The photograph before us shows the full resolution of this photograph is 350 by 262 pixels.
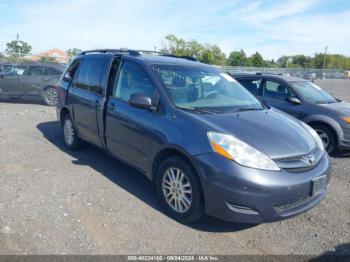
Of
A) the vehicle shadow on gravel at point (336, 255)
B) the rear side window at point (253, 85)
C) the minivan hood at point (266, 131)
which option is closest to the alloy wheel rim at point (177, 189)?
the minivan hood at point (266, 131)

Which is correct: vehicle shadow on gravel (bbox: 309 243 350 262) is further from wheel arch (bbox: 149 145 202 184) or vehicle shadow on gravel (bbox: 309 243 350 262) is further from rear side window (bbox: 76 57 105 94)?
rear side window (bbox: 76 57 105 94)

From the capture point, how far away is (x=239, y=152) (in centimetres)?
314

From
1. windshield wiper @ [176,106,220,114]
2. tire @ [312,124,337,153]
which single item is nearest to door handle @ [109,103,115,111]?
windshield wiper @ [176,106,220,114]

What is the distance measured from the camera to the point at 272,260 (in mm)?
2994

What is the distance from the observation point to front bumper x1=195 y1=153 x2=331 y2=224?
3.01m

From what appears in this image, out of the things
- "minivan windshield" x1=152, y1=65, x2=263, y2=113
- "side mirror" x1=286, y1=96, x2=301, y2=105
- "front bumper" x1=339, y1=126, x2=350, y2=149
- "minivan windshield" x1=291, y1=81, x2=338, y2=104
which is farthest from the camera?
"minivan windshield" x1=291, y1=81, x2=338, y2=104

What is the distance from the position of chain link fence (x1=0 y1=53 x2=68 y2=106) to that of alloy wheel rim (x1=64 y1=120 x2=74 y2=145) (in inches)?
226

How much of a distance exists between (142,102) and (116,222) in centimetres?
136

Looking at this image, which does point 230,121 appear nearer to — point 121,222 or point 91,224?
point 121,222

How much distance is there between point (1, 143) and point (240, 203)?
5.25 meters

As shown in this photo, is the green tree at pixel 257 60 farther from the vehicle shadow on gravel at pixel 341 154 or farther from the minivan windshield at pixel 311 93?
the vehicle shadow on gravel at pixel 341 154

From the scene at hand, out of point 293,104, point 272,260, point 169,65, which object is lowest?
point 272,260

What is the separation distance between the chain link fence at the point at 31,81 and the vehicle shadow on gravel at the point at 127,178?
16.3ft

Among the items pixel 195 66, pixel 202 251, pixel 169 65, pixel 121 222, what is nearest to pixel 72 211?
pixel 121 222
